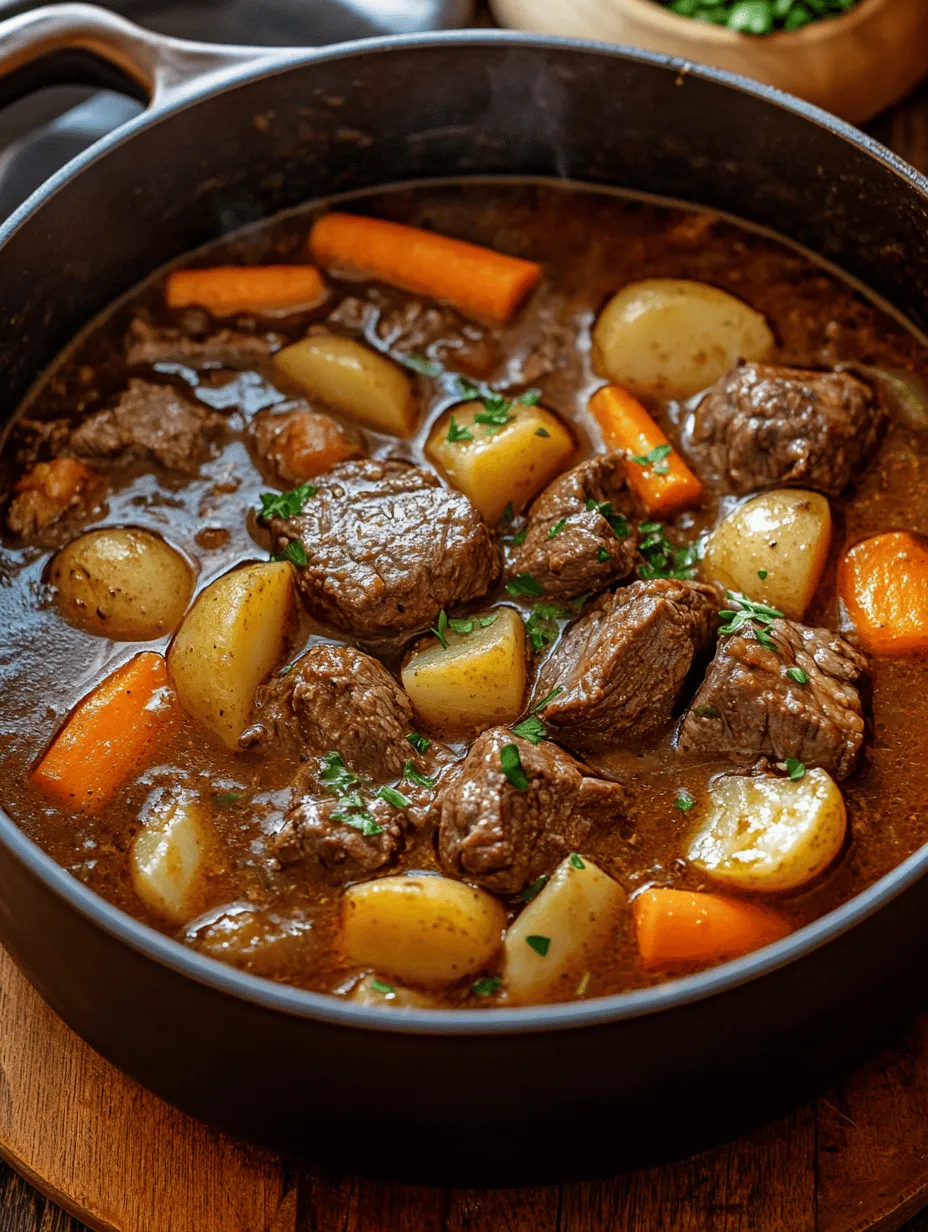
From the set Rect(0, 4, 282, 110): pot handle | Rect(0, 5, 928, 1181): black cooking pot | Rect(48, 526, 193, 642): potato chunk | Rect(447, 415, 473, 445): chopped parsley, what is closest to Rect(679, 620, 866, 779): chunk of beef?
Rect(0, 5, 928, 1181): black cooking pot

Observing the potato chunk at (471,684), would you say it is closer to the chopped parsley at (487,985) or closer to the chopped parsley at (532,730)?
the chopped parsley at (532,730)

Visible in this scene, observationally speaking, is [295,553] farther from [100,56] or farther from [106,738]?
[100,56]

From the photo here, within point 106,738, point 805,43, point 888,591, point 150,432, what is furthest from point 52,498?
point 805,43

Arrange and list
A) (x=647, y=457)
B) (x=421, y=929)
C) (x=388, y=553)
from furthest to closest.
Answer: (x=647, y=457), (x=388, y=553), (x=421, y=929)

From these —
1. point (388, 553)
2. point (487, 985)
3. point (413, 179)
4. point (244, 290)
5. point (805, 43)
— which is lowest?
point (487, 985)

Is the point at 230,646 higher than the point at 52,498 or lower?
lower

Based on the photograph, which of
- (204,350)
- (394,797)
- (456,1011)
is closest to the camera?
→ (456,1011)
